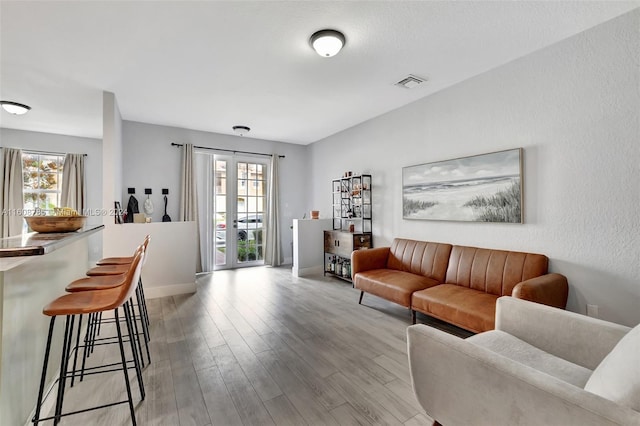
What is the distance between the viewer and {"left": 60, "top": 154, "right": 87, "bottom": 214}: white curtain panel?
18.3 feet

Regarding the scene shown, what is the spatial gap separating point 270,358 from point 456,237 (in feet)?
8.22

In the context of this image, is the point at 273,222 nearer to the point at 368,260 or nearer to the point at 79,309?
the point at 368,260

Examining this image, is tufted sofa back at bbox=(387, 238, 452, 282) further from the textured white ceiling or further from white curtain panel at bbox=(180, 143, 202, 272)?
white curtain panel at bbox=(180, 143, 202, 272)

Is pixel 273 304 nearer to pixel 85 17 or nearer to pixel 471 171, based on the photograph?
pixel 471 171

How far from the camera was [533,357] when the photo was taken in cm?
153

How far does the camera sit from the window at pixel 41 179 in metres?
5.35

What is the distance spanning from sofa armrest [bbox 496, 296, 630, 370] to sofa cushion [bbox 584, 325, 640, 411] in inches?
17.9

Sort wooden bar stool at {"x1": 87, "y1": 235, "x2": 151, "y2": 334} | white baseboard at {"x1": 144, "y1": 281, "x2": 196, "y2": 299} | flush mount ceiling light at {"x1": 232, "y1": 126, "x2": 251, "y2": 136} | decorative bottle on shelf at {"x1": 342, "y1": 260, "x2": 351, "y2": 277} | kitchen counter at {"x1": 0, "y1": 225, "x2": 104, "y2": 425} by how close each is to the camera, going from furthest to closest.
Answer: flush mount ceiling light at {"x1": 232, "y1": 126, "x2": 251, "y2": 136} → decorative bottle on shelf at {"x1": 342, "y1": 260, "x2": 351, "y2": 277} → white baseboard at {"x1": 144, "y1": 281, "x2": 196, "y2": 299} → wooden bar stool at {"x1": 87, "y1": 235, "x2": 151, "y2": 334} → kitchen counter at {"x1": 0, "y1": 225, "x2": 104, "y2": 425}

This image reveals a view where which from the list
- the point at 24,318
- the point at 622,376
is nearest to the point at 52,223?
the point at 24,318

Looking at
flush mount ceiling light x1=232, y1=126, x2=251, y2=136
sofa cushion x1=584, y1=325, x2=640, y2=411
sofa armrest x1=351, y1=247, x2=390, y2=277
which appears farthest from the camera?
flush mount ceiling light x1=232, y1=126, x2=251, y2=136

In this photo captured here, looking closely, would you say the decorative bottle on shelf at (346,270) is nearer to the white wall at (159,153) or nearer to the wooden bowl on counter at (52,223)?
the white wall at (159,153)

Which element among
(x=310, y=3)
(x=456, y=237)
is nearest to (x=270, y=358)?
(x=456, y=237)

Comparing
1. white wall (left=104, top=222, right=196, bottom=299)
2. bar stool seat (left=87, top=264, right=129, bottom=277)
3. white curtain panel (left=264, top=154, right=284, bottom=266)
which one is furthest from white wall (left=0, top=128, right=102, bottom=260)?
bar stool seat (left=87, top=264, right=129, bottom=277)

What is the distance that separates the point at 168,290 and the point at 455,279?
3887 mm
